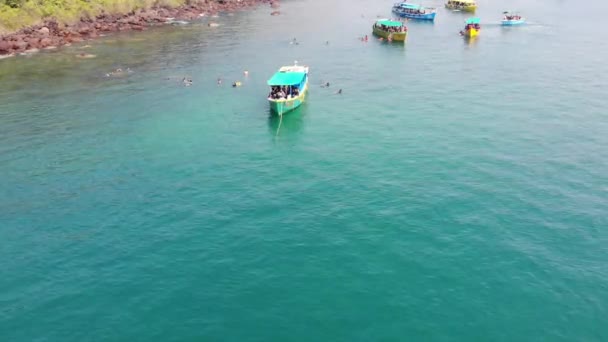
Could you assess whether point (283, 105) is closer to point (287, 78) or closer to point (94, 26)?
point (287, 78)

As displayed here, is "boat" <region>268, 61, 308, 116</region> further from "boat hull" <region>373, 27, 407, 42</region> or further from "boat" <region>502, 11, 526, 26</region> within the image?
"boat" <region>502, 11, 526, 26</region>

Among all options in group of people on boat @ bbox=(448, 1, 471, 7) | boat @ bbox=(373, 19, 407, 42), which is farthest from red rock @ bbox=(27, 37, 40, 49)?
group of people on boat @ bbox=(448, 1, 471, 7)

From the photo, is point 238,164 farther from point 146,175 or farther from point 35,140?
point 35,140

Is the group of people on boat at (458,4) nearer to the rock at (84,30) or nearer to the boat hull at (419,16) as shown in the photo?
the boat hull at (419,16)

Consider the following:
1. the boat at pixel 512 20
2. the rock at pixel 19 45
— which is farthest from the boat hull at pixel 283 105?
the boat at pixel 512 20

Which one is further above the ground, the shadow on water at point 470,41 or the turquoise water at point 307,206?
the shadow on water at point 470,41

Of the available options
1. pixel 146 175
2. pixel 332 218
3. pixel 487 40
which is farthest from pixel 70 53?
pixel 487 40
